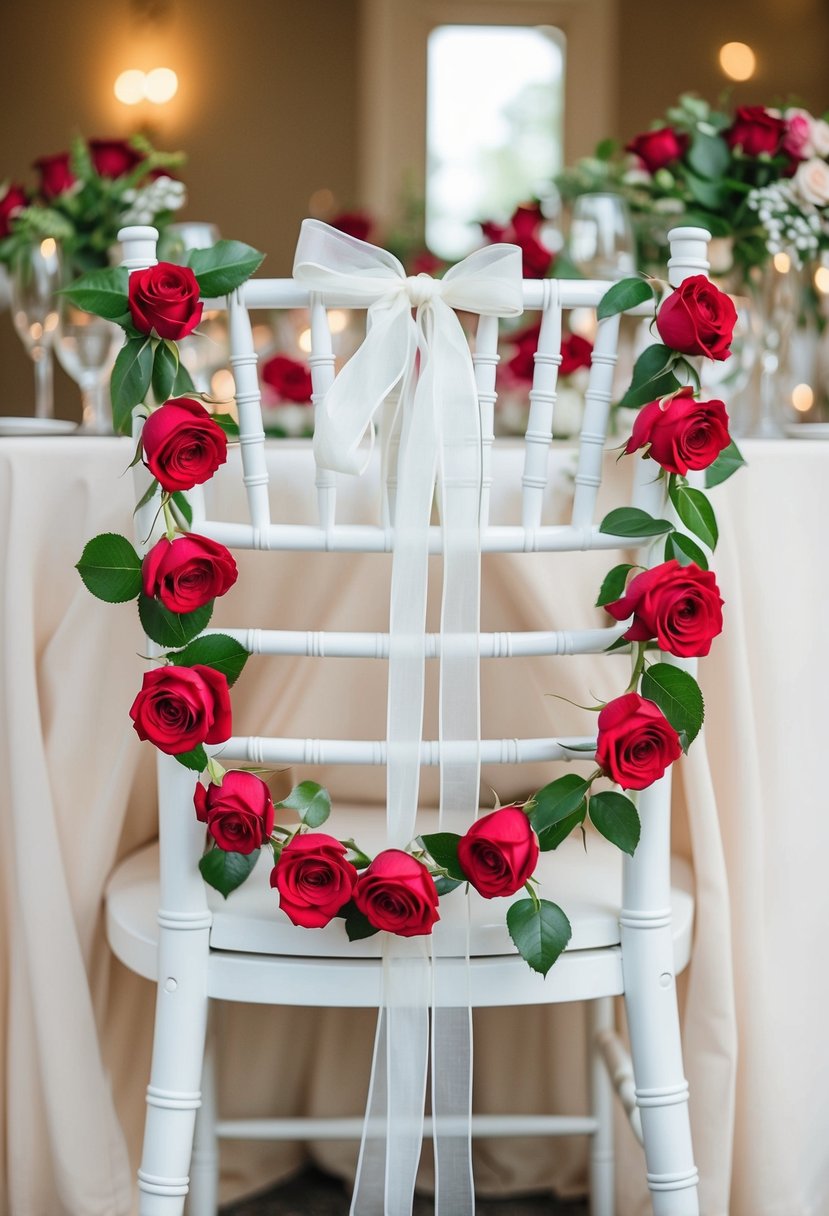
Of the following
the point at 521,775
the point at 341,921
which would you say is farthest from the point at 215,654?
the point at 521,775

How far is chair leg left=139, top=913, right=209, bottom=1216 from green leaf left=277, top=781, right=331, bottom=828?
0.13 metres

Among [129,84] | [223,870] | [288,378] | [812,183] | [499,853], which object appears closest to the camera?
[499,853]

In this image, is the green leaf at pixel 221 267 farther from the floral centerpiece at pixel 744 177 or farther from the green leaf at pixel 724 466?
the floral centerpiece at pixel 744 177

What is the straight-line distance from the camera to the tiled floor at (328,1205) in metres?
1.43

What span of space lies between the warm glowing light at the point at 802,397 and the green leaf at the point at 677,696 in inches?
33.7

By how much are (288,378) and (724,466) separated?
3.17 ft

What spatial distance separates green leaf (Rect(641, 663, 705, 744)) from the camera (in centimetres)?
89

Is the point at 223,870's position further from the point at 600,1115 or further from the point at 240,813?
the point at 600,1115

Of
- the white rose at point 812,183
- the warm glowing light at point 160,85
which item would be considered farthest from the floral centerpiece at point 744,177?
the warm glowing light at point 160,85

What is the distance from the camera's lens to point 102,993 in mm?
1216

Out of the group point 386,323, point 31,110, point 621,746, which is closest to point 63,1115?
point 621,746

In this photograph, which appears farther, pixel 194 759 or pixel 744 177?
pixel 744 177

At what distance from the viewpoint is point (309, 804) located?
0.91 m

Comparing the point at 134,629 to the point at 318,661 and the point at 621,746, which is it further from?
the point at 621,746
